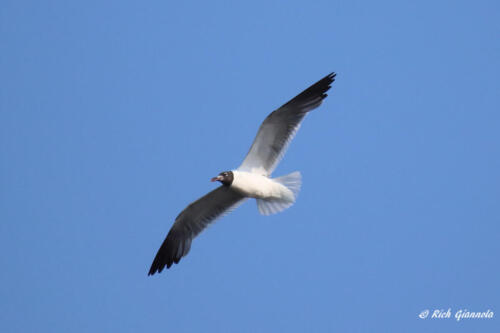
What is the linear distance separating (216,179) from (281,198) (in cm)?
86

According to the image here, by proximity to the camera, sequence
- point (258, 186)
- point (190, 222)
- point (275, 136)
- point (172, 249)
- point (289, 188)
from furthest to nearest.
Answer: point (172, 249), point (190, 222), point (275, 136), point (289, 188), point (258, 186)

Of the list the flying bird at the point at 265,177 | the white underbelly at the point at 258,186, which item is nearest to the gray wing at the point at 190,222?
the flying bird at the point at 265,177

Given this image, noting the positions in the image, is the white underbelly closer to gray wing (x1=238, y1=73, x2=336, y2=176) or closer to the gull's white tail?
the gull's white tail

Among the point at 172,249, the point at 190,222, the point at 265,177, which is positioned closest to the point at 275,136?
the point at 265,177

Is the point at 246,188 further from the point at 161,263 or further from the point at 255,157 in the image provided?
the point at 161,263

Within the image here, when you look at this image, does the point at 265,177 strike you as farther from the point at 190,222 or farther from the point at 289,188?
the point at 190,222

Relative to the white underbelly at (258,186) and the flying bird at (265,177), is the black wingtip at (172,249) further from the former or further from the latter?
the white underbelly at (258,186)

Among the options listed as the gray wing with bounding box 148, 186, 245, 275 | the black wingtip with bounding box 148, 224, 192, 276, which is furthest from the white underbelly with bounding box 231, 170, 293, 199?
the black wingtip with bounding box 148, 224, 192, 276

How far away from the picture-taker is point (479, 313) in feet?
25.1

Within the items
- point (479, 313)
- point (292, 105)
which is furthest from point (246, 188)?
point (479, 313)

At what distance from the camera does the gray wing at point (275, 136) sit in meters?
8.59

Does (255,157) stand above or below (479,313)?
above

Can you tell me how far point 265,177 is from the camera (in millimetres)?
8500

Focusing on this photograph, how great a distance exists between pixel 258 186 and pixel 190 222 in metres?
1.41
